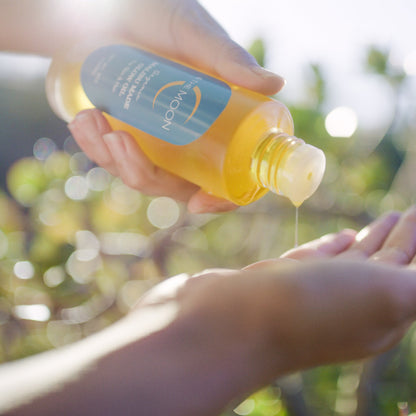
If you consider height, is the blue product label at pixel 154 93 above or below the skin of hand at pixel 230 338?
above

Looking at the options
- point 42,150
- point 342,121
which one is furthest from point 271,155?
point 42,150

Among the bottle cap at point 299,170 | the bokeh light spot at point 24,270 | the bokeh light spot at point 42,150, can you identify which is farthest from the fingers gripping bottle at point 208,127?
the bokeh light spot at point 42,150

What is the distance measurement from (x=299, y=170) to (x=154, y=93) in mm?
244

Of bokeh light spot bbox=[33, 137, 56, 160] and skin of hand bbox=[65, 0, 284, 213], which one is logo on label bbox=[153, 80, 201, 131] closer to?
skin of hand bbox=[65, 0, 284, 213]

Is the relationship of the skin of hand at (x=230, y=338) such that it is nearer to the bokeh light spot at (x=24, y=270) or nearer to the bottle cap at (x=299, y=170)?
the bottle cap at (x=299, y=170)

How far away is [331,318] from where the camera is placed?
17.8 inches

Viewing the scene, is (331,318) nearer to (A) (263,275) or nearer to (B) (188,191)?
(A) (263,275)

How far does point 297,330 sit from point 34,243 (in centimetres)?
83

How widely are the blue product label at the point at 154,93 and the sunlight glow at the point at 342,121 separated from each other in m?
0.43

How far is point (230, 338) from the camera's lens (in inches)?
17.0

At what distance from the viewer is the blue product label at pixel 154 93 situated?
70 cm

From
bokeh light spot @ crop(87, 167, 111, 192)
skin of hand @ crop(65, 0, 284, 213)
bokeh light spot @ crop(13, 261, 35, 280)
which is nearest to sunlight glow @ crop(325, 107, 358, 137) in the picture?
skin of hand @ crop(65, 0, 284, 213)

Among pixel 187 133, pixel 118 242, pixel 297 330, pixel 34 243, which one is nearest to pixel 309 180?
pixel 187 133

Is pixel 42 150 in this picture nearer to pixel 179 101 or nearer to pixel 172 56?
pixel 172 56
